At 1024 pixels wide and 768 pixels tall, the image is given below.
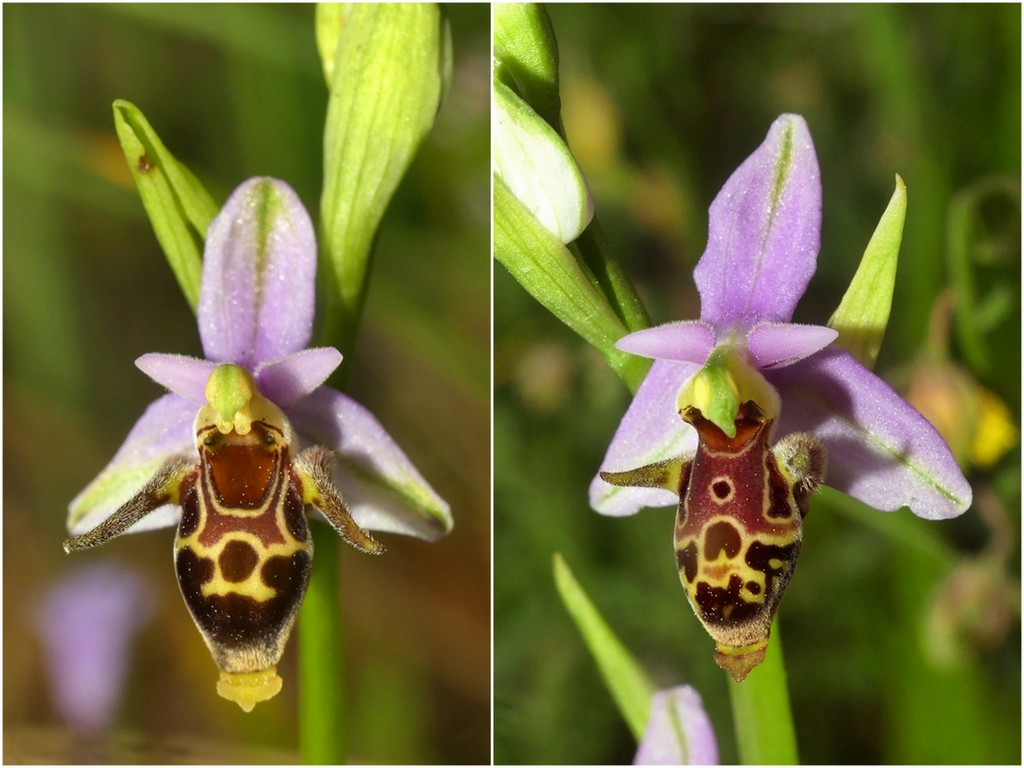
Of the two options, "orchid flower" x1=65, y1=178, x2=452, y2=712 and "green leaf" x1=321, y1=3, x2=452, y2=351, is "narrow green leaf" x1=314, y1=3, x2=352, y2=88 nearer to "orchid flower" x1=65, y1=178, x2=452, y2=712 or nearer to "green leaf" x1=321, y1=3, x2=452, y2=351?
"green leaf" x1=321, y1=3, x2=452, y2=351

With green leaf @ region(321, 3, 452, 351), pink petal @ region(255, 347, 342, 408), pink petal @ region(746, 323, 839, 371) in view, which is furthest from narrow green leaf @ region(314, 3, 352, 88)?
pink petal @ region(746, 323, 839, 371)

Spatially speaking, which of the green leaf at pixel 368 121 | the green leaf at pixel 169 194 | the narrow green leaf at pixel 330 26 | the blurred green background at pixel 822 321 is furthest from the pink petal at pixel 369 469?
the blurred green background at pixel 822 321

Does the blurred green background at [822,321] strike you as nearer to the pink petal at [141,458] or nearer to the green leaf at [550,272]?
the green leaf at [550,272]

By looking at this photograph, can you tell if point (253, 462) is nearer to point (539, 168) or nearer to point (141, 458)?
point (141, 458)

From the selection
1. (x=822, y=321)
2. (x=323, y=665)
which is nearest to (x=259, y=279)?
(x=323, y=665)

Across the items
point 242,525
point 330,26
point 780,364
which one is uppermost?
point 330,26

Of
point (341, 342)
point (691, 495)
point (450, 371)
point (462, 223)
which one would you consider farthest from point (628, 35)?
point (691, 495)
